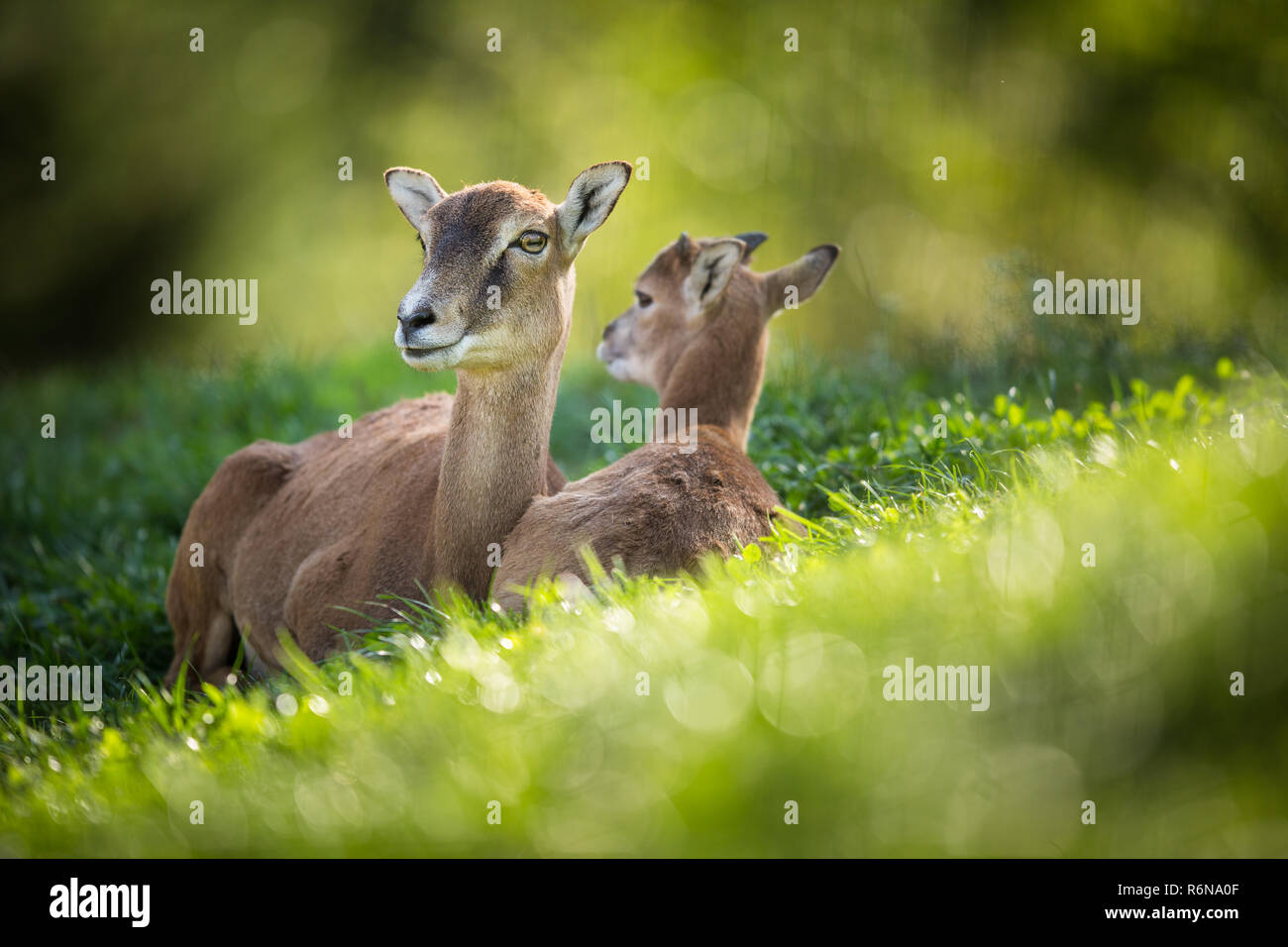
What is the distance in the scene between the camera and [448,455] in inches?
216

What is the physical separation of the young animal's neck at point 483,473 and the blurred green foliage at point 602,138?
27.2 ft

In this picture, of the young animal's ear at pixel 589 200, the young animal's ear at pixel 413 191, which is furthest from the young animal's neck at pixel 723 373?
the young animal's ear at pixel 413 191

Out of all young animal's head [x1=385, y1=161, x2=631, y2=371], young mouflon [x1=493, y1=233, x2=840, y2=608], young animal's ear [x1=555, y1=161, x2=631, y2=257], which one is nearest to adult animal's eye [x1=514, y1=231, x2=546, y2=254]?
young animal's head [x1=385, y1=161, x2=631, y2=371]

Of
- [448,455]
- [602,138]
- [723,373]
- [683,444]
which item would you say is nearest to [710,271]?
[723,373]

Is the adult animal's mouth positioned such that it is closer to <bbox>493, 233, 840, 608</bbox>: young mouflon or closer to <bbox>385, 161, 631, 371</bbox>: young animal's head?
<bbox>385, 161, 631, 371</bbox>: young animal's head

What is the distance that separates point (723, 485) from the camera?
5.09 metres

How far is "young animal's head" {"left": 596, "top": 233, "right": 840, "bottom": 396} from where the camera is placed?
21.4 feet

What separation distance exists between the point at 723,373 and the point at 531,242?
4.69 feet

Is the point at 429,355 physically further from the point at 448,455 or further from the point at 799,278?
the point at 799,278

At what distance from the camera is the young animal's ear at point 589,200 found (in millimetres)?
5523

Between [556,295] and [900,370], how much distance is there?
13.4 feet

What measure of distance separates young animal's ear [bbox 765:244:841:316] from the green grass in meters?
2.60

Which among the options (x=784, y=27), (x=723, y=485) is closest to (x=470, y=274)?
(x=723, y=485)
